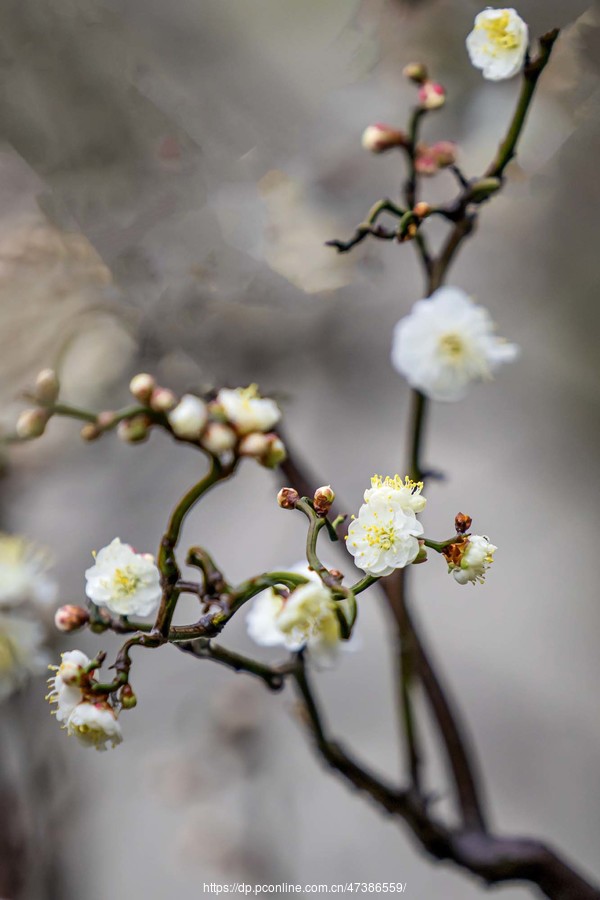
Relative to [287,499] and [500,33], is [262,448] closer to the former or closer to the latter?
[287,499]

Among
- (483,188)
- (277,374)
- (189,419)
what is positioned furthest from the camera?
(277,374)

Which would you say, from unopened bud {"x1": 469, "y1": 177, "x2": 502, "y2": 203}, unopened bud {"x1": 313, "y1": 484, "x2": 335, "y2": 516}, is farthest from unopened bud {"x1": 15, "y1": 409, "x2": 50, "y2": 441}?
unopened bud {"x1": 469, "y1": 177, "x2": 502, "y2": 203}

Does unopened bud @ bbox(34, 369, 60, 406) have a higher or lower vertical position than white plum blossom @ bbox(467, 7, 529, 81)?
lower

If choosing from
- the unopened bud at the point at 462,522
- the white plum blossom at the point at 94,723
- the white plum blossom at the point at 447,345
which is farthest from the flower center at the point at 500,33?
the white plum blossom at the point at 94,723

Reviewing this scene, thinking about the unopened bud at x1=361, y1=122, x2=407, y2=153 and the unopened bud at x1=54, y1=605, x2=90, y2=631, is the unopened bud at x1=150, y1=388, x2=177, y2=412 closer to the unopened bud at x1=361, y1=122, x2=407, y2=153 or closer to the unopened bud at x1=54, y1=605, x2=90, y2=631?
the unopened bud at x1=54, y1=605, x2=90, y2=631

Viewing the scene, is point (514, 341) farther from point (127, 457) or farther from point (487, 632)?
point (127, 457)

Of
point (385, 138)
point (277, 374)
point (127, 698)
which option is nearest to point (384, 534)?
point (127, 698)
